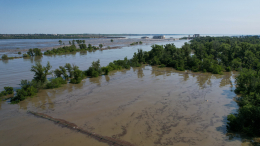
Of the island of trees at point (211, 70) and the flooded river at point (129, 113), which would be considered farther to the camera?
the island of trees at point (211, 70)

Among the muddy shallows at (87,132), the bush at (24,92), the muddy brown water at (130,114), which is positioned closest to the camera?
the muddy shallows at (87,132)

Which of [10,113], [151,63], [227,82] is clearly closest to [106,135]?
[10,113]

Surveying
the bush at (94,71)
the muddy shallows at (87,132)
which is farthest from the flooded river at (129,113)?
the bush at (94,71)

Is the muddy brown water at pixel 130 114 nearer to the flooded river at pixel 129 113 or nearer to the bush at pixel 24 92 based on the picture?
the flooded river at pixel 129 113

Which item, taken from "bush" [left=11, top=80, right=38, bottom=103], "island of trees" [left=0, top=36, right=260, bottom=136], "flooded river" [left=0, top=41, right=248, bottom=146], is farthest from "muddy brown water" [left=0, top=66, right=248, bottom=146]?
"island of trees" [left=0, top=36, right=260, bottom=136]

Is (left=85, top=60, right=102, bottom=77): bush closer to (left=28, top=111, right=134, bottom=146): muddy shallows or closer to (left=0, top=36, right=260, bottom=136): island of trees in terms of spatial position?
(left=0, top=36, right=260, bottom=136): island of trees

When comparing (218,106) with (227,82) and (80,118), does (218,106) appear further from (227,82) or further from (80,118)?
(80,118)

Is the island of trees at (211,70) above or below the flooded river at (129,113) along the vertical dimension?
above

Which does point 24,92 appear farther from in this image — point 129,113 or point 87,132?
point 129,113
